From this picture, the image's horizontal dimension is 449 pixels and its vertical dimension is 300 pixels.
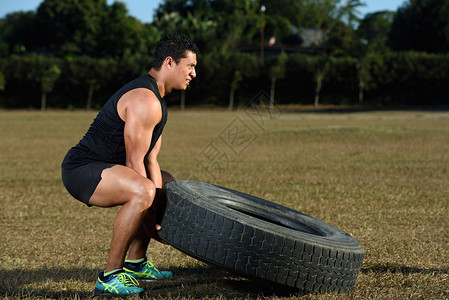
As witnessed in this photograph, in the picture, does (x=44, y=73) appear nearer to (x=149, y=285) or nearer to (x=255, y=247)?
(x=149, y=285)

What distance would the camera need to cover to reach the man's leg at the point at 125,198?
3992mm

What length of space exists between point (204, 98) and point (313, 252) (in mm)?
50372

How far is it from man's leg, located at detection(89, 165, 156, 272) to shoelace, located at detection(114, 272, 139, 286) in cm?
8

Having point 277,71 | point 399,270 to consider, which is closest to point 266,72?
point 277,71

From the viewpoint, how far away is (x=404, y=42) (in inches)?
2618

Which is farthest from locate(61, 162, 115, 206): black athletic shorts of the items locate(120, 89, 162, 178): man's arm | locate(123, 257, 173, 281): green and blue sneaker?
locate(123, 257, 173, 281): green and blue sneaker

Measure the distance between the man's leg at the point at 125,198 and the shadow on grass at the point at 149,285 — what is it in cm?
46

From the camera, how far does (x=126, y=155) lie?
4141mm

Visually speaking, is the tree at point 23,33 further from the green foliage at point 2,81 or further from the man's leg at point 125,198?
the man's leg at point 125,198

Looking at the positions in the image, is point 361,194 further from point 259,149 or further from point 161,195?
point 259,149

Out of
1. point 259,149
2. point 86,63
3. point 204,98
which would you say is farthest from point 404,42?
point 259,149

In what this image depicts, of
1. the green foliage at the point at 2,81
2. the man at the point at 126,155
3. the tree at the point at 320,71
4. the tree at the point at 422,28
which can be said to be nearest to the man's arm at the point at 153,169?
the man at the point at 126,155

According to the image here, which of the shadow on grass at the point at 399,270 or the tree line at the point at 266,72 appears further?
the tree line at the point at 266,72

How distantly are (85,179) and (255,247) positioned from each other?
145cm
